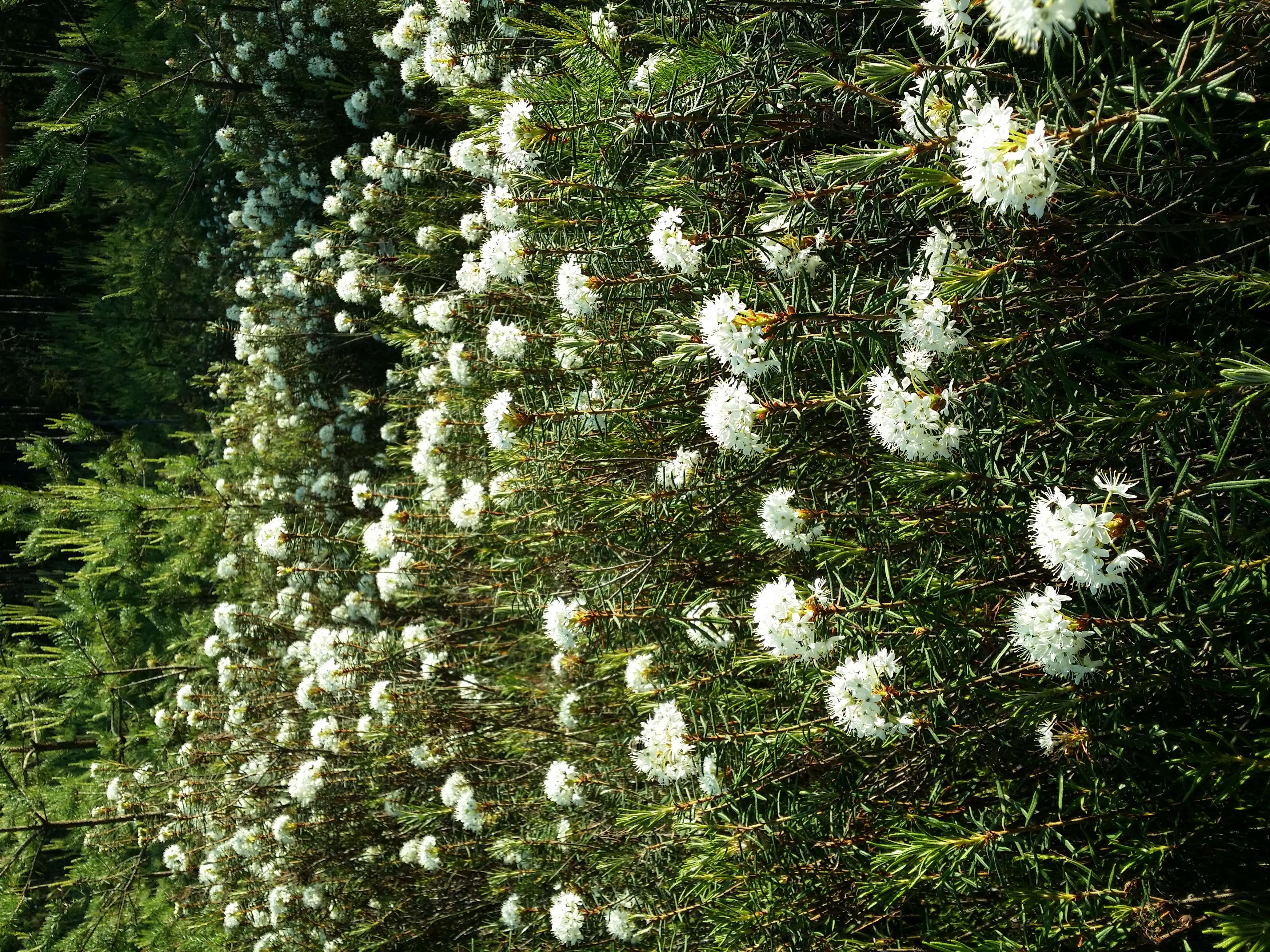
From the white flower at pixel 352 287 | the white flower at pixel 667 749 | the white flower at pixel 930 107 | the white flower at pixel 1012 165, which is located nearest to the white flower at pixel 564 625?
the white flower at pixel 667 749

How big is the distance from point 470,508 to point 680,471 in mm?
1447

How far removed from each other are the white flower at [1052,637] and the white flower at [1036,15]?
2.69 feet

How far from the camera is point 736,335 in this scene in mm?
1492

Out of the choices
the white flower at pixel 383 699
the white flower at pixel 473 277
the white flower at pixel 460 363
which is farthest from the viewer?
the white flower at pixel 383 699

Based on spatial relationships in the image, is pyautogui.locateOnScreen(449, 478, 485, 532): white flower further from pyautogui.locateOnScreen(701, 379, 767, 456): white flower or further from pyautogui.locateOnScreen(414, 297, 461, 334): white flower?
pyautogui.locateOnScreen(701, 379, 767, 456): white flower

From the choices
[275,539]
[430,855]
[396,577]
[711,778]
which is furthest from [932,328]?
[275,539]

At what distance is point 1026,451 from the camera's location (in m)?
1.53

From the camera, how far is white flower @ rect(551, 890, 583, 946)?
2.74 m

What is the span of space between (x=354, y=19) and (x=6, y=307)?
7.79 metres

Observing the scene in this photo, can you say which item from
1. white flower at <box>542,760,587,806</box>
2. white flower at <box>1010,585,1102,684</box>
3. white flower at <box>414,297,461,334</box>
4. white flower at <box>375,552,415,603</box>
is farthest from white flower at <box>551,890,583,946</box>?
white flower at <box>414,297,461,334</box>

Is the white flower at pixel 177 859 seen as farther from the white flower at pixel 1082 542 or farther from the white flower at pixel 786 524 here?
the white flower at pixel 1082 542

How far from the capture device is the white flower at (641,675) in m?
2.67

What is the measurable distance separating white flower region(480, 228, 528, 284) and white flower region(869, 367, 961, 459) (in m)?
1.45

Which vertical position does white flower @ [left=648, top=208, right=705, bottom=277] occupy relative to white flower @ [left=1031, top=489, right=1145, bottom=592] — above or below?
above
